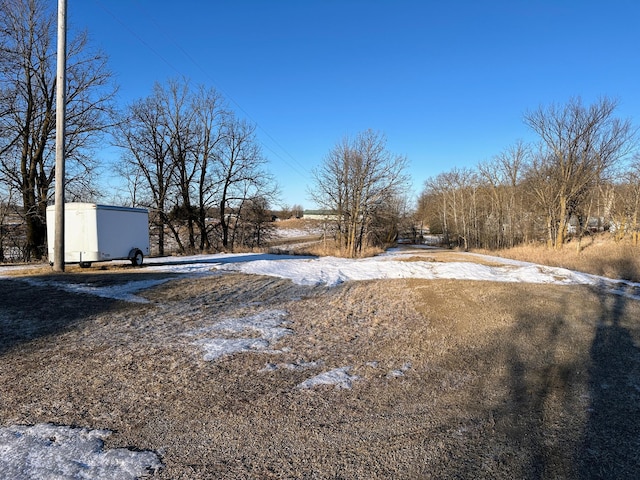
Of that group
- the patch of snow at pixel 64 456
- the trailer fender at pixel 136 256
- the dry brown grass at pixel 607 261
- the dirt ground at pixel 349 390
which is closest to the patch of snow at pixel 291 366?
the dirt ground at pixel 349 390

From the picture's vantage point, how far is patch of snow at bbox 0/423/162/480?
238 cm

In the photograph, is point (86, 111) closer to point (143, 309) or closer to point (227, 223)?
point (227, 223)

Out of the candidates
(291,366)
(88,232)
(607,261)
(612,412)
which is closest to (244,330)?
(291,366)

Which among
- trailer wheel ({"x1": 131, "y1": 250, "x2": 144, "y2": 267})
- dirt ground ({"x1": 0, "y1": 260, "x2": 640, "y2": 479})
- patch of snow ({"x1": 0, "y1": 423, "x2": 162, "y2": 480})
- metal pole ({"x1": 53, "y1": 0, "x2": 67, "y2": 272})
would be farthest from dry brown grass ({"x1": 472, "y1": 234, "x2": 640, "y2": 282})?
metal pole ({"x1": 53, "y1": 0, "x2": 67, "y2": 272})

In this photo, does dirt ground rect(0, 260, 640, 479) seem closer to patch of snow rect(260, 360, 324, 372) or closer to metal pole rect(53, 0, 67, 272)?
patch of snow rect(260, 360, 324, 372)

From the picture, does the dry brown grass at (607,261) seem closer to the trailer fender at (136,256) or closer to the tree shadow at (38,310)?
the tree shadow at (38,310)

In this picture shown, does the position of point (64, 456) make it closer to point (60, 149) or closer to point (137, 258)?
point (60, 149)

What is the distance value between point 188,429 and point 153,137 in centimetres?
3059

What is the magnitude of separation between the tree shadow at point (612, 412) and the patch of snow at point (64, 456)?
2.87 metres

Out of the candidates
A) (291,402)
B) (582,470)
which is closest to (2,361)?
(291,402)

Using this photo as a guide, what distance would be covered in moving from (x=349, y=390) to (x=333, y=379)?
12.3 inches

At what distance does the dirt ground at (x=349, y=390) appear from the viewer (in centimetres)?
266

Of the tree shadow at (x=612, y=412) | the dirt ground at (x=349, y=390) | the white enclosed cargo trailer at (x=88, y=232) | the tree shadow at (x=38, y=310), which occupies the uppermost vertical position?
the white enclosed cargo trailer at (x=88, y=232)

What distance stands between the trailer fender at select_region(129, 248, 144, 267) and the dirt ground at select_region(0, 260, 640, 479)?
6997 mm
